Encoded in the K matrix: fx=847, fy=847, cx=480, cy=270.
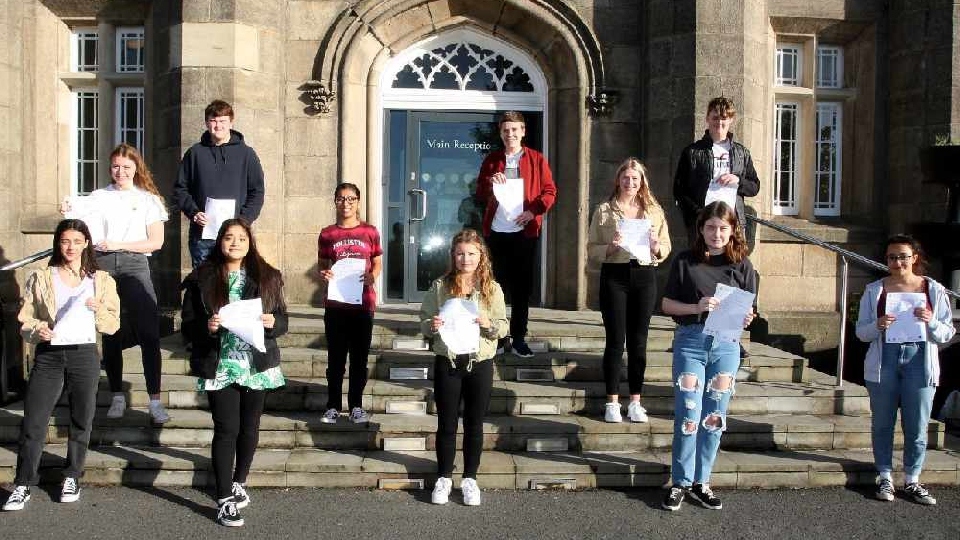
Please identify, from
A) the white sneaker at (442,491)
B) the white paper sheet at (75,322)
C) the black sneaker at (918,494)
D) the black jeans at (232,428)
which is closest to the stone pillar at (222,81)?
the white paper sheet at (75,322)

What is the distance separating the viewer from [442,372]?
4.84 metres

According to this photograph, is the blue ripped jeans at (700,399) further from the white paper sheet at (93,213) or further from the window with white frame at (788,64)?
the window with white frame at (788,64)

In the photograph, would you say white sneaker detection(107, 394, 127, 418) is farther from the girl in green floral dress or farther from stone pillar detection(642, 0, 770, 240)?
stone pillar detection(642, 0, 770, 240)

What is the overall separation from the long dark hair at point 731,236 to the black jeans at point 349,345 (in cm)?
217

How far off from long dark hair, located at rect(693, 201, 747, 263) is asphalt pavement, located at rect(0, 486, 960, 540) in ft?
4.73

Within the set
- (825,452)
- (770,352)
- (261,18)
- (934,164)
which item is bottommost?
(825,452)

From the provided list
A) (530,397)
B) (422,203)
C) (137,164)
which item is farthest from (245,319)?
(422,203)

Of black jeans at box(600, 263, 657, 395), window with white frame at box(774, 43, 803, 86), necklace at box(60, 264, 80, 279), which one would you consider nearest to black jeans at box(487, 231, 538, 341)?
black jeans at box(600, 263, 657, 395)

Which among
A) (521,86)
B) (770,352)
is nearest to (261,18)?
(521,86)

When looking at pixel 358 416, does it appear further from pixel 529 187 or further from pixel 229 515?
pixel 529 187

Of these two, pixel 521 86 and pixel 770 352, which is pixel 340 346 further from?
pixel 521 86

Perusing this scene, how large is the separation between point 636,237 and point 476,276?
123cm

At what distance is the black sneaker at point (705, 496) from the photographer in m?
4.80

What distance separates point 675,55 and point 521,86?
1.79m
